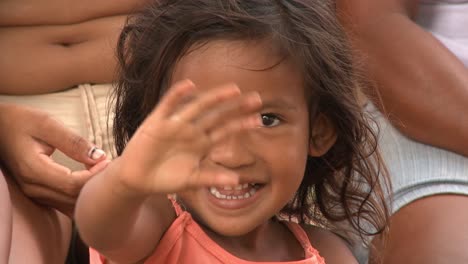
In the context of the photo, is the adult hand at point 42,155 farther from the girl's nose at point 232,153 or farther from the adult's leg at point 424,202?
the adult's leg at point 424,202

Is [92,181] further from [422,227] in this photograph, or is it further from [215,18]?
[422,227]

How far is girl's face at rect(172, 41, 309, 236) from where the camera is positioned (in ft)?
3.74

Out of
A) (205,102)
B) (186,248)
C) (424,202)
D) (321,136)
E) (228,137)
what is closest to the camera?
(205,102)

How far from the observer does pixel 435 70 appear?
168 centimetres

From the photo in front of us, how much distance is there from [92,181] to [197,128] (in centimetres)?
20

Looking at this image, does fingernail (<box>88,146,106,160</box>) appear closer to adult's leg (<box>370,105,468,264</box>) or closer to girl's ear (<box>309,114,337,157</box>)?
girl's ear (<box>309,114,337,157</box>)

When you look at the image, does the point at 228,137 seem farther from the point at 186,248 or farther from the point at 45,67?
the point at 45,67

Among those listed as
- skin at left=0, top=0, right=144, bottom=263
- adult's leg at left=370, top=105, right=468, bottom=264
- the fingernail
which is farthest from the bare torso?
adult's leg at left=370, top=105, right=468, bottom=264

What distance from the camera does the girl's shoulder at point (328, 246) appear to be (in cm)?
139

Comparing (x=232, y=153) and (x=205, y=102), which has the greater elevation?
(x=205, y=102)

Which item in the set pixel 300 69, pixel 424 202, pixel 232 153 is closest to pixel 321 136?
pixel 300 69

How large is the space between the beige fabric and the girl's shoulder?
46cm

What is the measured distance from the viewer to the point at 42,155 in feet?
4.70

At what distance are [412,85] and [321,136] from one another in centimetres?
43
